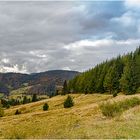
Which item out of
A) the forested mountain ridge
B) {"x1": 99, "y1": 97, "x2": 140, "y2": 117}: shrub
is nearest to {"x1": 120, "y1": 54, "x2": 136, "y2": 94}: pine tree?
the forested mountain ridge

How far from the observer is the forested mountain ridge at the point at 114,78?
123m

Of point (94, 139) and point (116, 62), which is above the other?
point (116, 62)

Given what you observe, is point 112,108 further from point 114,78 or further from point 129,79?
point 114,78

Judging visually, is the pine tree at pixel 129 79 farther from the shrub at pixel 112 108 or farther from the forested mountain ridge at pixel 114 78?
the shrub at pixel 112 108

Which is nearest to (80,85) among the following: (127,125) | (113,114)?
(113,114)

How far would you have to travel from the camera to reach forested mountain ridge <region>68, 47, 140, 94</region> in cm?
12259

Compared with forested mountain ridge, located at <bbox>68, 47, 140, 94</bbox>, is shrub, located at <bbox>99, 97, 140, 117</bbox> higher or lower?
lower

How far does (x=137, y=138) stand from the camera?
69.9 feet

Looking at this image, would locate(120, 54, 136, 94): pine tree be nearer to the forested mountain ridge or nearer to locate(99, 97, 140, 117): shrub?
the forested mountain ridge

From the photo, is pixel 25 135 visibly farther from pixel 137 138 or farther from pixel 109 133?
pixel 137 138

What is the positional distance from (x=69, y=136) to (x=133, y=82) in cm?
10067

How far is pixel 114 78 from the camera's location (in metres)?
138

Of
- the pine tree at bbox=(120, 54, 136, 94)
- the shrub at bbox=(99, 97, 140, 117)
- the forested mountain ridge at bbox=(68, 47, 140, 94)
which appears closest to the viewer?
the shrub at bbox=(99, 97, 140, 117)

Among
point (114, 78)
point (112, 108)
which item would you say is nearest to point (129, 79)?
point (114, 78)
